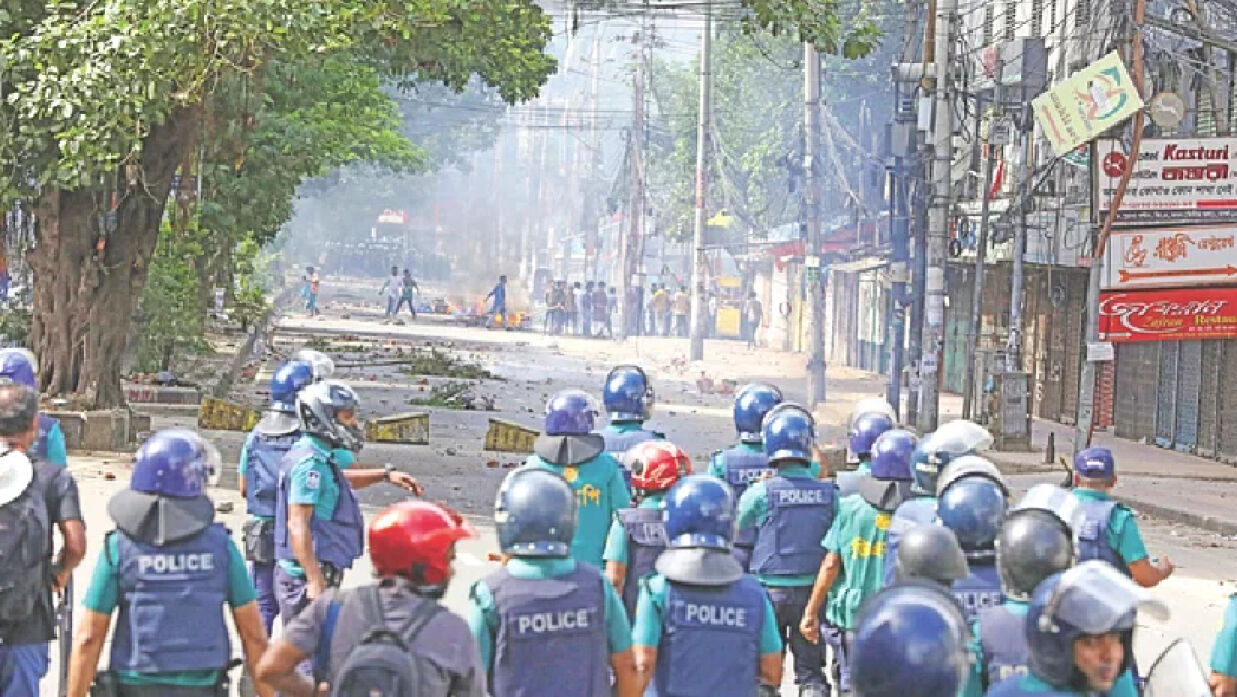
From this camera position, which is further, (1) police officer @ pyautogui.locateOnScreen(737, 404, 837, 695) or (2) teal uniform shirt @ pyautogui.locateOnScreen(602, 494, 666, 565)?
(1) police officer @ pyautogui.locateOnScreen(737, 404, 837, 695)

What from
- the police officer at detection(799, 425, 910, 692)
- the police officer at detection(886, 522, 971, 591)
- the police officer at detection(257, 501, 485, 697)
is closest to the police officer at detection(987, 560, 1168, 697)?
the police officer at detection(886, 522, 971, 591)

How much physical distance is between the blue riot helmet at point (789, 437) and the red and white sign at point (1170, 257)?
1388 cm

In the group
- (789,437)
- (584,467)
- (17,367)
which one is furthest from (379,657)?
(17,367)

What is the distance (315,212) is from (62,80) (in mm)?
94284

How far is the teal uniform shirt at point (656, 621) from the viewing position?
6383 millimetres

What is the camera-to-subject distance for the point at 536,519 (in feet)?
19.2

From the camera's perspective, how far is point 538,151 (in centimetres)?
11362

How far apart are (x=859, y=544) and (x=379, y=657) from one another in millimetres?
3932

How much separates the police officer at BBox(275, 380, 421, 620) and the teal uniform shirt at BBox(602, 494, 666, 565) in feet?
3.01

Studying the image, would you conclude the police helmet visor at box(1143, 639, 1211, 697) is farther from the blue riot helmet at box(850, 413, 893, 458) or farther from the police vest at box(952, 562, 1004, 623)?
the blue riot helmet at box(850, 413, 893, 458)

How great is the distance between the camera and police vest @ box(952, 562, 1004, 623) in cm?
655

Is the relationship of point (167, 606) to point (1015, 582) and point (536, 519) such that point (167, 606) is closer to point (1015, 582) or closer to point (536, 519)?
point (536, 519)

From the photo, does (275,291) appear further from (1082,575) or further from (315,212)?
(1082,575)

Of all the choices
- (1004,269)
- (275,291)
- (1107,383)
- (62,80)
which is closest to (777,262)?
(1004,269)
